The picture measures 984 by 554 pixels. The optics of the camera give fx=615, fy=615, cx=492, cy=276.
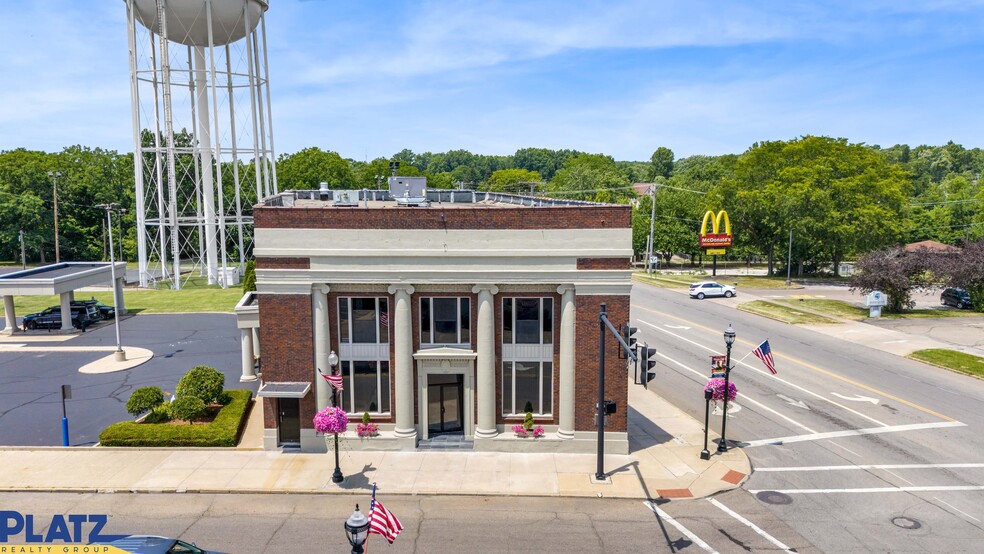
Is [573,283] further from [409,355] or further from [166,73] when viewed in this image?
[166,73]

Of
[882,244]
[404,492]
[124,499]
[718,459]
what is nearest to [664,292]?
[882,244]

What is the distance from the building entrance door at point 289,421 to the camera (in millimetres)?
21422

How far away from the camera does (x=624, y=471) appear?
1953 cm

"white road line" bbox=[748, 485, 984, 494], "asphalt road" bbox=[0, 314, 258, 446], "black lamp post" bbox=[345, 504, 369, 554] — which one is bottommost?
"white road line" bbox=[748, 485, 984, 494]

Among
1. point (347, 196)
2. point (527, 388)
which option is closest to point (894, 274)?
point (527, 388)

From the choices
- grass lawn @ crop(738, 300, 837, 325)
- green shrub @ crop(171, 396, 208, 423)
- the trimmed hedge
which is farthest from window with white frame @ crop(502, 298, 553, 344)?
grass lawn @ crop(738, 300, 837, 325)

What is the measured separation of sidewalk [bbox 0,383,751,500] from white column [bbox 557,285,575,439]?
3.64 ft

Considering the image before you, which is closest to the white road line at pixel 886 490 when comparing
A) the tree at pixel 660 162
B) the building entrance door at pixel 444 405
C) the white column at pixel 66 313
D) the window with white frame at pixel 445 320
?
the building entrance door at pixel 444 405

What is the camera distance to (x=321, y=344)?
2064 centimetres

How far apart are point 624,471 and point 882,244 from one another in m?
59.7

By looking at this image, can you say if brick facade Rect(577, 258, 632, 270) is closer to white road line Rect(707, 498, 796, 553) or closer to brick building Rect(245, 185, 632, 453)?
brick building Rect(245, 185, 632, 453)

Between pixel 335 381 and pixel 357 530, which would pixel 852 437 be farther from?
pixel 357 530

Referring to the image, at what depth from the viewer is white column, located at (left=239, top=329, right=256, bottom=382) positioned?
29272mm

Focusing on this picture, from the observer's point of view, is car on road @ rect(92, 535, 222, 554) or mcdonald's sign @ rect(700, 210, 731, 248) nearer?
car on road @ rect(92, 535, 222, 554)
